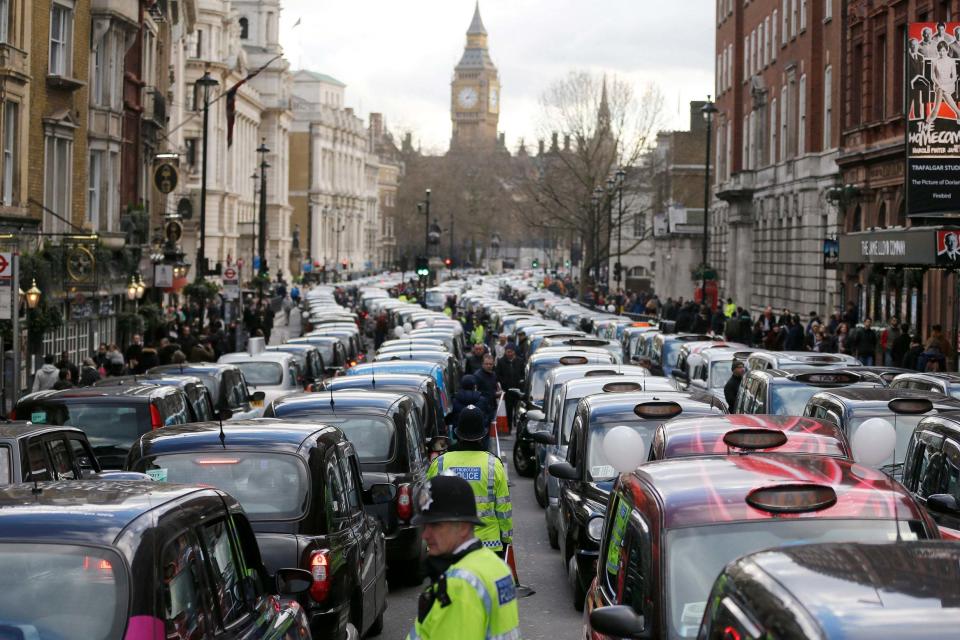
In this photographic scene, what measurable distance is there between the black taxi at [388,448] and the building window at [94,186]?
2799cm

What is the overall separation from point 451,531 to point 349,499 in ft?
14.2

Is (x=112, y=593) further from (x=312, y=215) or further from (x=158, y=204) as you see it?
(x=312, y=215)

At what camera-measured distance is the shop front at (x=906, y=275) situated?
2884cm

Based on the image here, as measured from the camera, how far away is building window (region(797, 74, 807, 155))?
57.6 m

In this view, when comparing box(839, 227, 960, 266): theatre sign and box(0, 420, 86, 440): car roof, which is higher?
box(839, 227, 960, 266): theatre sign

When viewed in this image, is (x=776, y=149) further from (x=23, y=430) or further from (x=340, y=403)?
(x=23, y=430)

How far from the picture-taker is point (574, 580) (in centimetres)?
1302

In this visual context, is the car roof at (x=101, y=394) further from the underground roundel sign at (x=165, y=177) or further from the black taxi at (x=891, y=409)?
the underground roundel sign at (x=165, y=177)

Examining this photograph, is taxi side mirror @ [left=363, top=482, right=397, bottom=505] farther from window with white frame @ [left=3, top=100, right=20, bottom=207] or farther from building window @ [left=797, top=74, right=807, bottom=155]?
building window @ [left=797, top=74, right=807, bottom=155]

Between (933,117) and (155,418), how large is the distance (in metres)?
18.3

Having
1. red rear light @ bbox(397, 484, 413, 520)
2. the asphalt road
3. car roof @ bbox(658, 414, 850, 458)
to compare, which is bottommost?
the asphalt road

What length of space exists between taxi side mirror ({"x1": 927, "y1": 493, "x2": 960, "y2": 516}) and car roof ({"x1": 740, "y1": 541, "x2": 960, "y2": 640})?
4.87m

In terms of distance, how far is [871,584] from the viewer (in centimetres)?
448

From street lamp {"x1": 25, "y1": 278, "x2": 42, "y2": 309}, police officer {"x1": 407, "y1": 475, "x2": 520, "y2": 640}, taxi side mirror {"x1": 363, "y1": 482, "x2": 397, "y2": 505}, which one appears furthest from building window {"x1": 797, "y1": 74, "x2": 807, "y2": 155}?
police officer {"x1": 407, "y1": 475, "x2": 520, "y2": 640}
